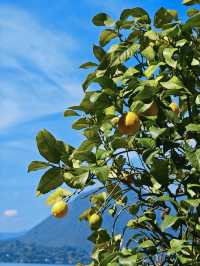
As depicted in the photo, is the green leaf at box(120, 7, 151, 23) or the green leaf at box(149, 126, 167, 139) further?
the green leaf at box(120, 7, 151, 23)

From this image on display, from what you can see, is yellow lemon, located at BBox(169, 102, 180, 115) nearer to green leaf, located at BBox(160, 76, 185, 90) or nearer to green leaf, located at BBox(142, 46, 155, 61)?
green leaf, located at BBox(160, 76, 185, 90)

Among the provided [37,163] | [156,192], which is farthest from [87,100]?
[156,192]

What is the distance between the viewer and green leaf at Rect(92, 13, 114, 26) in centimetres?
269

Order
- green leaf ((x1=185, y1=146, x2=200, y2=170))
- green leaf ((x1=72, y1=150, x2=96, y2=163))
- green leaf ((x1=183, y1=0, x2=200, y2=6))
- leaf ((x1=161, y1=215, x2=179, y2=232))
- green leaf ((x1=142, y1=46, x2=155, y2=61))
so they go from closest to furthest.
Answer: leaf ((x1=161, y1=215, x2=179, y2=232))
green leaf ((x1=185, y1=146, x2=200, y2=170))
green leaf ((x1=72, y1=150, x2=96, y2=163))
green leaf ((x1=142, y1=46, x2=155, y2=61))
green leaf ((x1=183, y1=0, x2=200, y2=6))

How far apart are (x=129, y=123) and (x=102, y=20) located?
768 mm

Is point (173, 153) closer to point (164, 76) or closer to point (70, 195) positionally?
point (164, 76)

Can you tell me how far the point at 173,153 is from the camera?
2457mm

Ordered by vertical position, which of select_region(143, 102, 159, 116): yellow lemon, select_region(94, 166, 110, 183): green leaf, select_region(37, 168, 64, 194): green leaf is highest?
select_region(143, 102, 159, 116): yellow lemon

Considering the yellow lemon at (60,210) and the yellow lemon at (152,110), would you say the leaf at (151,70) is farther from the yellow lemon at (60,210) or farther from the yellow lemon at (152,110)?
the yellow lemon at (60,210)

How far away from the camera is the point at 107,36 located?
2.72m

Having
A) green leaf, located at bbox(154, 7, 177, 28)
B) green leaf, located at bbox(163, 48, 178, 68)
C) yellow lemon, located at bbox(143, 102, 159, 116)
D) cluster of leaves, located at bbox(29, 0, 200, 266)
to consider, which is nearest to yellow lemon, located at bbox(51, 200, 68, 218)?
cluster of leaves, located at bbox(29, 0, 200, 266)

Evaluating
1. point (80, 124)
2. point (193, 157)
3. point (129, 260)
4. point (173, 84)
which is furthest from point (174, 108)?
point (129, 260)

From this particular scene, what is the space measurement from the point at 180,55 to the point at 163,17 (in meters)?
0.26

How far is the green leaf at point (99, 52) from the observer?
8.86ft
